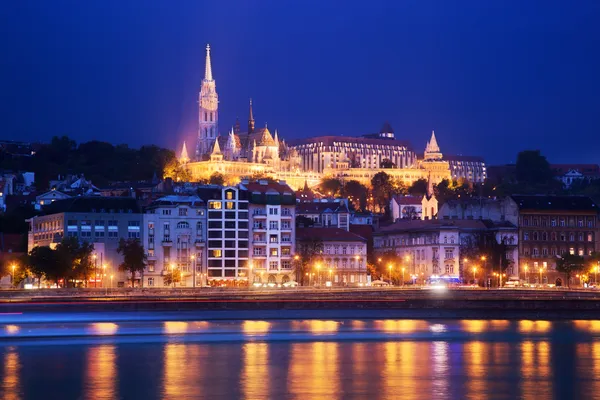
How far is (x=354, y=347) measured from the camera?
61125 millimetres

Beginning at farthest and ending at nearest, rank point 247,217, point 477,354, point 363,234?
point 363,234, point 247,217, point 477,354

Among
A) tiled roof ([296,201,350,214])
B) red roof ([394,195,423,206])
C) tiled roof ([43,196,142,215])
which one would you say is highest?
red roof ([394,195,423,206])

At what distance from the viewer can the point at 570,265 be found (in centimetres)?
12094

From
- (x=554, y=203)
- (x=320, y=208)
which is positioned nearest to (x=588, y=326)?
(x=554, y=203)

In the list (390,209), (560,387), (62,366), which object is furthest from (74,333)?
(390,209)

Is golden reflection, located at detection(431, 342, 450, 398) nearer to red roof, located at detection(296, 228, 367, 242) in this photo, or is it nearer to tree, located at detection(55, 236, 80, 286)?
tree, located at detection(55, 236, 80, 286)

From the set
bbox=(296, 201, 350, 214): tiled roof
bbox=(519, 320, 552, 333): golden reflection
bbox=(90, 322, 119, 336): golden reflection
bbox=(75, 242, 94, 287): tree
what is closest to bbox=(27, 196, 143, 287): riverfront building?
bbox=(75, 242, 94, 287): tree

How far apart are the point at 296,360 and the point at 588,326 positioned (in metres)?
27.4

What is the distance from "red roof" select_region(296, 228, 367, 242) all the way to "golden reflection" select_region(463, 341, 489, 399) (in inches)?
2501

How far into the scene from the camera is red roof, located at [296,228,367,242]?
127 meters

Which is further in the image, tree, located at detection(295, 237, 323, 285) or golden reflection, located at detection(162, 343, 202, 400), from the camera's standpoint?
tree, located at detection(295, 237, 323, 285)

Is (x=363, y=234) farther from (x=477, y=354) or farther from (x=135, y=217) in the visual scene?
(x=477, y=354)

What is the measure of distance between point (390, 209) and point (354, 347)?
5160 inches

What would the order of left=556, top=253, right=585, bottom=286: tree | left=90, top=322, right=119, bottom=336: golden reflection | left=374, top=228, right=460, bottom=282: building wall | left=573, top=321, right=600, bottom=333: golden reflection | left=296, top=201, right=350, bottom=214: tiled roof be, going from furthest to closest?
1. left=296, top=201, right=350, bottom=214: tiled roof
2. left=374, top=228, right=460, bottom=282: building wall
3. left=556, top=253, right=585, bottom=286: tree
4. left=573, top=321, right=600, bottom=333: golden reflection
5. left=90, top=322, right=119, bottom=336: golden reflection
